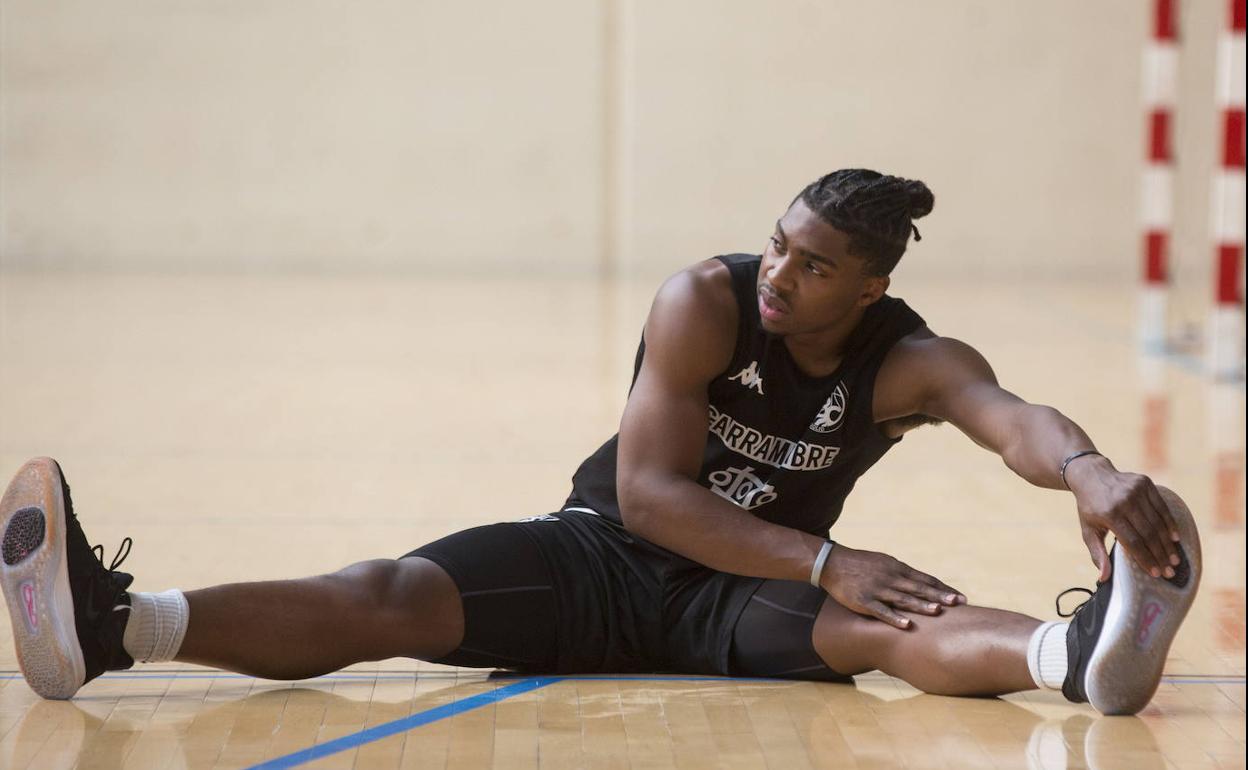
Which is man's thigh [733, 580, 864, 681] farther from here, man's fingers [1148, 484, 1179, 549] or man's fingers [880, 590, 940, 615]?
man's fingers [1148, 484, 1179, 549]

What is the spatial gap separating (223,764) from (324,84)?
29.5 feet

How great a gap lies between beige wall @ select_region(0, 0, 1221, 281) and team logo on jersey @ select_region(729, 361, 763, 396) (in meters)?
8.28

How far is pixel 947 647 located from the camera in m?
2.50

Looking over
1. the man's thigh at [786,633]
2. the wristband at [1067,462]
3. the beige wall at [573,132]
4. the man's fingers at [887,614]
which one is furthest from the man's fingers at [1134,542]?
the beige wall at [573,132]

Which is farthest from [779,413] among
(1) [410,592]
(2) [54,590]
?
(2) [54,590]

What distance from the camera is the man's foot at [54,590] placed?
2.36m

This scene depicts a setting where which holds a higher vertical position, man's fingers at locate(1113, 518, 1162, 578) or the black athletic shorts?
man's fingers at locate(1113, 518, 1162, 578)

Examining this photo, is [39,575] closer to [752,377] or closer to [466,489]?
[752,377]

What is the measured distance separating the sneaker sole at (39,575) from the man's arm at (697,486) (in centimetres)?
87

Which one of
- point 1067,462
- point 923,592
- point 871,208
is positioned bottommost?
point 923,592

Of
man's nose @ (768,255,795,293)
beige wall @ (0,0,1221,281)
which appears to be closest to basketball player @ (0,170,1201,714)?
man's nose @ (768,255,795,293)

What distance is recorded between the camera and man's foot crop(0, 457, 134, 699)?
2363 millimetres

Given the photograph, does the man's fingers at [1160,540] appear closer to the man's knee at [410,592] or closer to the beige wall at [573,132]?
the man's knee at [410,592]

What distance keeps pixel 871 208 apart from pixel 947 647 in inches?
27.7
